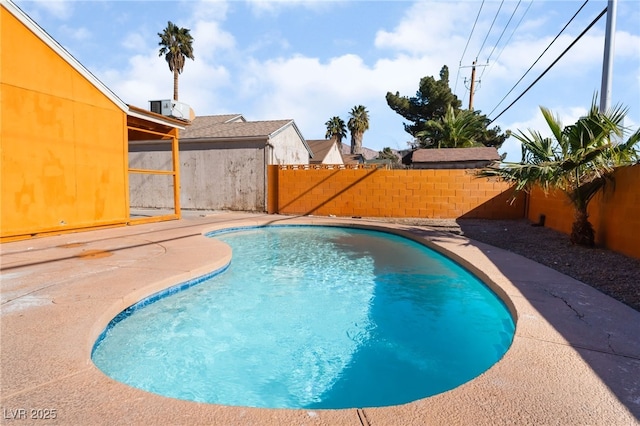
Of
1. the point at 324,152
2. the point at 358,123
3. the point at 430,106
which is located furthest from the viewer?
the point at 358,123

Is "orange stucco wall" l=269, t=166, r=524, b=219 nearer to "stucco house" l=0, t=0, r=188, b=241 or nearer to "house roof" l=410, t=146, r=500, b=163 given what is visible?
"house roof" l=410, t=146, r=500, b=163

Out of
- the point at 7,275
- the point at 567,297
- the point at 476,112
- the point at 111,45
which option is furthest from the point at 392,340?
the point at 476,112

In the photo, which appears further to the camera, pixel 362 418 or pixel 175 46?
pixel 175 46

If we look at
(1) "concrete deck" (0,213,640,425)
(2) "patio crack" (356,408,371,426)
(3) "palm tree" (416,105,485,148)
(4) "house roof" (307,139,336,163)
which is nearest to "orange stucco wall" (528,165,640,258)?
(1) "concrete deck" (0,213,640,425)

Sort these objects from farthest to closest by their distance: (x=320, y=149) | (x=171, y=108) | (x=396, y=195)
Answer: (x=320, y=149) → (x=396, y=195) → (x=171, y=108)

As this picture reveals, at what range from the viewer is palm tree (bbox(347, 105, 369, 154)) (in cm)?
4600

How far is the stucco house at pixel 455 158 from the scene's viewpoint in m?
17.4

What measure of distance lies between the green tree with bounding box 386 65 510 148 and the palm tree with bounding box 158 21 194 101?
18.2 m

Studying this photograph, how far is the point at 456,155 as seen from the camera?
18328 millimetres

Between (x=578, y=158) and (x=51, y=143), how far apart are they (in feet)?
36.3

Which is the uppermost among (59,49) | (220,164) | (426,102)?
(426,102)

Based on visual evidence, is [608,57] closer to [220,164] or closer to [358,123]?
[220,164]

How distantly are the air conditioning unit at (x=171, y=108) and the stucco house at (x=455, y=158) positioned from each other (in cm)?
1202

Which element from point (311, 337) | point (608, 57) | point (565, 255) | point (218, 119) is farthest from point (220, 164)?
point (608, 57)
